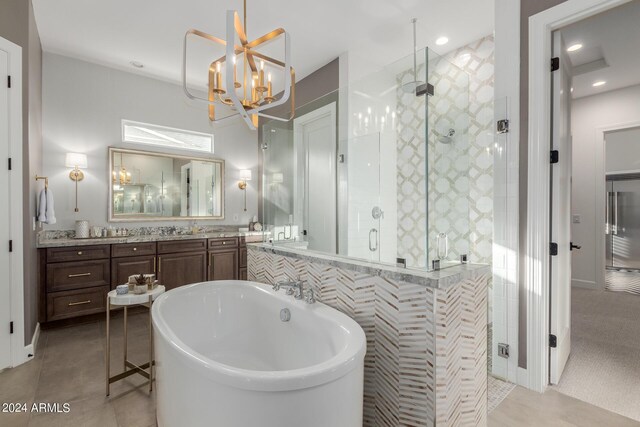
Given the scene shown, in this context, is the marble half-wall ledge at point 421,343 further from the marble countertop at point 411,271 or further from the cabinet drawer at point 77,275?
the cabinet drawer at point 77,275

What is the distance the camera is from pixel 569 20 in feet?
6.37

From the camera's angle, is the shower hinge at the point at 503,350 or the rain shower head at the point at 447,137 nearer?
the rain shower head at the point at 447,137

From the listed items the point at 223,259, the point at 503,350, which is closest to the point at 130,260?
the point at 223,259

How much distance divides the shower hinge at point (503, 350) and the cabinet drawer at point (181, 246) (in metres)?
3.36

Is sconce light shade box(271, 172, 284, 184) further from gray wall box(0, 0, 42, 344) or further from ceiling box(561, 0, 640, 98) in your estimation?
ceiling box(561, 0, 640, 98)

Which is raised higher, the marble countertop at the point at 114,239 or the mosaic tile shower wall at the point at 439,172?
the mosaic tile shower wall at the point at 439,172

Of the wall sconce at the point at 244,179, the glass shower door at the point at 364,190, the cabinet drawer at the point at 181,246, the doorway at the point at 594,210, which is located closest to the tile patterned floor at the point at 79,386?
the cabinet drawer at the point at 181,246

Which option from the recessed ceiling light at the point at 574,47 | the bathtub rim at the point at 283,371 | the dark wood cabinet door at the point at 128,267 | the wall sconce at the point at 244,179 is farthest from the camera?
the wall sconce at the point at 244,179

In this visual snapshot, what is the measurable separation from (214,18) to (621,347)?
180 inches

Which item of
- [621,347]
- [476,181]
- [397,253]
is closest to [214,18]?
[397,253]

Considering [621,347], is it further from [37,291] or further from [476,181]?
[37,291]

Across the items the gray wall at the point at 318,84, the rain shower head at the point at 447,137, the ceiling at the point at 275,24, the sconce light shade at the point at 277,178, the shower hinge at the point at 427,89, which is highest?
the ceiling at the point at 275,24

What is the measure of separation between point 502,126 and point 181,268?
12.0 ft

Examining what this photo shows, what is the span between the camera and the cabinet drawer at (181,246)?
3744 millimetres
